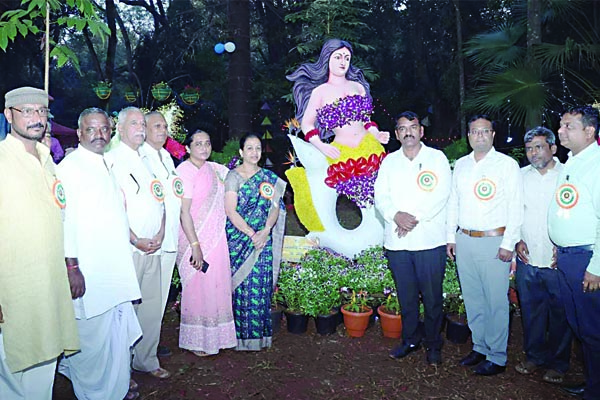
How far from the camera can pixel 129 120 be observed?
348cm

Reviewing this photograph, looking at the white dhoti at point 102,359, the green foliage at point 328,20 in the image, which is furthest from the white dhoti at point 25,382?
the green foliage at point 328,20

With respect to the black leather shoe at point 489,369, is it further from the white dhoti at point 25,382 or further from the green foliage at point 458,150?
the green foliage at point 458,150

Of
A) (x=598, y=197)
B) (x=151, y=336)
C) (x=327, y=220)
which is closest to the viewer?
(x=598, y=197)

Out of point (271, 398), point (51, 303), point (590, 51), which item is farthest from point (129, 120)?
point (590, 51)

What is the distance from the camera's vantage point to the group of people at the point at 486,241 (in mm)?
3600

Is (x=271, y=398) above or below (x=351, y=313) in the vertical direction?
below

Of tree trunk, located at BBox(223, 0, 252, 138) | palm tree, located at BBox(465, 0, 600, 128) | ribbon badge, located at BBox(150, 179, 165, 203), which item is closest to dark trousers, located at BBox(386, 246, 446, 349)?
A: ribbon badge, located at BBox(150, 179, 165, 203)

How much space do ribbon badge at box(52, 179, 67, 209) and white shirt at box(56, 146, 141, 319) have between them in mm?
60

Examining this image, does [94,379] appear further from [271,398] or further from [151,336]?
[271,398]

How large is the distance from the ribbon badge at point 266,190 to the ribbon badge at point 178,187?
0.61 metres

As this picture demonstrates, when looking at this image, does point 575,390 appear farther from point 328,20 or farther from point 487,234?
point 328,20

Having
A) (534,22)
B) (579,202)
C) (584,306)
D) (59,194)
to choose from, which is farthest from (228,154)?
(584,306)

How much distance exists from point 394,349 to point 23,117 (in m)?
3.07

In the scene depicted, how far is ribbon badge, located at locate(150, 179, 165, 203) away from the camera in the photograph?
11.7 ft
